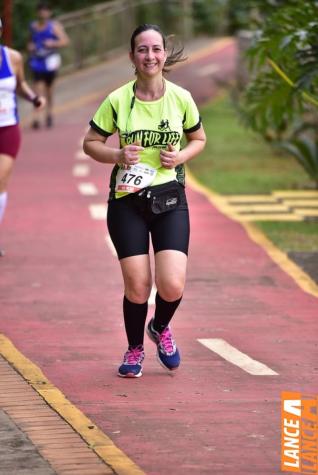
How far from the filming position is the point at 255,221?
1556 cm

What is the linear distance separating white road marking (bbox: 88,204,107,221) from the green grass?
177 centimetres

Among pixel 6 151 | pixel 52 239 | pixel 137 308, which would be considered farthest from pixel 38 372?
pixel 52 239

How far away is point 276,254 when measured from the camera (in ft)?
43.8

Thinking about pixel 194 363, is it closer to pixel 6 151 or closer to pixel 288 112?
pixel 6 151

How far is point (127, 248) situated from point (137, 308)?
396mm

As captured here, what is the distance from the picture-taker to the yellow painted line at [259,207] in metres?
16.5

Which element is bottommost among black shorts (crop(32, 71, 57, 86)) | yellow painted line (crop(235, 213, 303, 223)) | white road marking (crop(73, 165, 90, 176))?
black shorts (crop(32, 71, 57, 86))

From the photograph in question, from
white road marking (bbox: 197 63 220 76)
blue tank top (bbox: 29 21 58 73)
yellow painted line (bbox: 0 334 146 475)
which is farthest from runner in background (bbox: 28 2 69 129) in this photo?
yellow painted line (bbox: 0 334 146 475)

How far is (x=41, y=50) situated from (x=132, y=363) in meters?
19.0

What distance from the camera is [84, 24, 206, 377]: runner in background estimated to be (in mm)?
7953

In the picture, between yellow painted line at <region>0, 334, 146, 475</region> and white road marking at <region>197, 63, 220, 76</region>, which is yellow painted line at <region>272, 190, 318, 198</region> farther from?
white road marking at <region>197, 63, 220, 76</region>

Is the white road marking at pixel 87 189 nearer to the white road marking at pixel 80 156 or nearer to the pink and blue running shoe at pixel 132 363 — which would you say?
the white road marking at pixel 80 156

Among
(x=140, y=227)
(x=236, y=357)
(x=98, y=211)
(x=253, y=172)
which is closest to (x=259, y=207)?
(x=98, y=211)

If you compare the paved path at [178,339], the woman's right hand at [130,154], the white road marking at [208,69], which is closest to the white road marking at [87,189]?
the paved path at [178,339]
